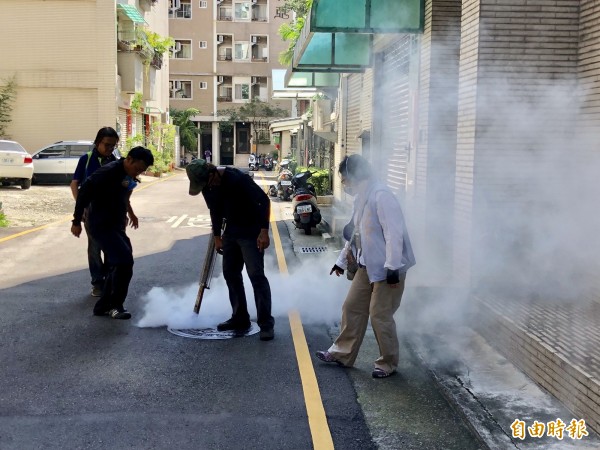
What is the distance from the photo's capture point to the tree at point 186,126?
171 ft

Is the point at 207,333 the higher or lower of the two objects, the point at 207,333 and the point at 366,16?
the lower

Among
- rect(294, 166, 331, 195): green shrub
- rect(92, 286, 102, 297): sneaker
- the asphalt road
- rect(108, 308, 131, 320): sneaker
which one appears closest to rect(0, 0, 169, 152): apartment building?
rect(294, 166, 331, 195): green shrub

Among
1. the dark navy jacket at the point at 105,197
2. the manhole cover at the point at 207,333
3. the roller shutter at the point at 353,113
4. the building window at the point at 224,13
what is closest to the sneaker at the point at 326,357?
the manhole cover at the point at 207,333

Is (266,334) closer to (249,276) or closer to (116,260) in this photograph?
(249,276)

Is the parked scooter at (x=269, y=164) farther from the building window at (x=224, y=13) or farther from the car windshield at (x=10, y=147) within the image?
the car windshield at (x=10, y=147)

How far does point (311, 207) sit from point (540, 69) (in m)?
7.11

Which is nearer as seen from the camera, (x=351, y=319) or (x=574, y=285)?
(x=351, y=319)

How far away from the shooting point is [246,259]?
6441 mm

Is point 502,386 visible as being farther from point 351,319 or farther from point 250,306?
point 250,306

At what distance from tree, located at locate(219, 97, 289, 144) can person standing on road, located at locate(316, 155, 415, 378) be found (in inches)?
1961

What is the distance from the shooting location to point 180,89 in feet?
183

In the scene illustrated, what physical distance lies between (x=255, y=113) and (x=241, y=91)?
8.65ft

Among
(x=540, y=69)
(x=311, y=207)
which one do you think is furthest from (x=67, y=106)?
(x=540, y=69)

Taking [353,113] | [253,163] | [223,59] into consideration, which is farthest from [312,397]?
[223,59]
